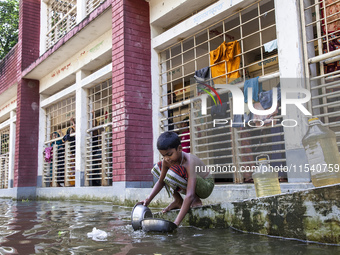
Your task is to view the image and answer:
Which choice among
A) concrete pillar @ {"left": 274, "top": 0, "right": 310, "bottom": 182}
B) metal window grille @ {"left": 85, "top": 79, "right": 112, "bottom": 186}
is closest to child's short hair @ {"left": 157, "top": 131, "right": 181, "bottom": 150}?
concrete pillar @ {"left": 274, "top": 0, "right": 310, "bottom": 182}

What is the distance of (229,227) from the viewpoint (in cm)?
310

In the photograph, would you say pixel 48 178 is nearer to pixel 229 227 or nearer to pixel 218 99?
pixel 218 99

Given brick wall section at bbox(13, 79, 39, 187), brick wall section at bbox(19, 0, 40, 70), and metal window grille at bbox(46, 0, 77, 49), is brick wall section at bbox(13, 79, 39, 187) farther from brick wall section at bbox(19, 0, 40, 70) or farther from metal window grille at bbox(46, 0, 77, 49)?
metal window grille at bbox(46, 0, 77, 49)

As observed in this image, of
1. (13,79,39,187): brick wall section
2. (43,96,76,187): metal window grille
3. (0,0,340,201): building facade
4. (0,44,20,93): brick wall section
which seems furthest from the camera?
(0,44,20,93): brick wall section

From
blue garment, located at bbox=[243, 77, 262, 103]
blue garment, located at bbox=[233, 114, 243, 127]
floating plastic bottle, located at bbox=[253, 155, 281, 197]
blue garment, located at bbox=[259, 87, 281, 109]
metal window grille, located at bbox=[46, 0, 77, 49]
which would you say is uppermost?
metal window grille, located at bbox=[46, 0, 77, 49]

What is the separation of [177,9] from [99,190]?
4933 mm

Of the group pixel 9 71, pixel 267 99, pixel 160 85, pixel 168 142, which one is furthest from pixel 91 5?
pixel 168 142

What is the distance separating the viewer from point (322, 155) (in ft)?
11.2

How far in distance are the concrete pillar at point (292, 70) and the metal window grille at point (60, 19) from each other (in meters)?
7.69

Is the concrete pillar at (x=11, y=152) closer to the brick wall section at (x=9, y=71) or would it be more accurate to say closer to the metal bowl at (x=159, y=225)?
the brick wall section at (x=9, y=71)

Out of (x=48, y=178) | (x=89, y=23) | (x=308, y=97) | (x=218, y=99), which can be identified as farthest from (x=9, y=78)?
(x=308, y=97)

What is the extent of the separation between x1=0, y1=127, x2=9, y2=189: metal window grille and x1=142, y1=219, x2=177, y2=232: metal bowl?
1578 centimetres

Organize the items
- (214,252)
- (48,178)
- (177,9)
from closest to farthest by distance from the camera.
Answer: (214,252) → (177,9) → (48,178)

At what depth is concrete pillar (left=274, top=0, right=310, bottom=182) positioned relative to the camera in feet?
15.7
